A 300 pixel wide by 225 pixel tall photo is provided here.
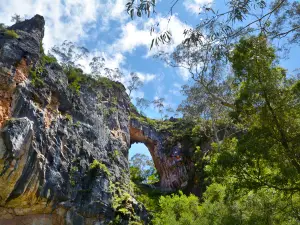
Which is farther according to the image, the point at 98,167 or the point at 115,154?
the point at 115,154

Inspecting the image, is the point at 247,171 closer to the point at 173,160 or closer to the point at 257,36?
the point at 257,36

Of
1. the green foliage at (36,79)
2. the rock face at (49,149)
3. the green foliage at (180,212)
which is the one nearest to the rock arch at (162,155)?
the rock face at (49,149)

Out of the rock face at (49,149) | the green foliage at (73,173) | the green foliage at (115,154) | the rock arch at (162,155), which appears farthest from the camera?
the rock arch at (162,155)

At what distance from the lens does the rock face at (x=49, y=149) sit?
8.98 metres

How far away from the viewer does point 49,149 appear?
401 inches

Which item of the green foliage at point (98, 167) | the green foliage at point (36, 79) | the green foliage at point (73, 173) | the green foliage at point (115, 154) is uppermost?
the green foliage at point (36, 79)

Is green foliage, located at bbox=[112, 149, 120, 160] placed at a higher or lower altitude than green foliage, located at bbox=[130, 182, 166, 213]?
higher

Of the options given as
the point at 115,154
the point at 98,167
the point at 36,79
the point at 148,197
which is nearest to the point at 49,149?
the point at 98,167

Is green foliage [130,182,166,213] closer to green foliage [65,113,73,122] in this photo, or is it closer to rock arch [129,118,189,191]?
rock arch [129,118,189,191]

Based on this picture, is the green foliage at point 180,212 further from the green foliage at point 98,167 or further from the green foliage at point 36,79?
the green foliage at point 36,79

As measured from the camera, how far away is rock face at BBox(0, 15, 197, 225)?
8984 mm

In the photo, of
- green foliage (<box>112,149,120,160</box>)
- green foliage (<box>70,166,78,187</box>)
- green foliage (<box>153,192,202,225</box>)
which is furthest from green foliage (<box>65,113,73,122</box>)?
green foliage (<box>153,192,202,225</box>)

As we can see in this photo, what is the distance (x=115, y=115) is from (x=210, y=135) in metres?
6.51

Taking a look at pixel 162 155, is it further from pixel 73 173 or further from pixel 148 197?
pixel 73 173
